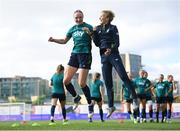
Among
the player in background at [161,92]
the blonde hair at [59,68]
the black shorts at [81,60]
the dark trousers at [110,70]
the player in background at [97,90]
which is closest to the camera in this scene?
the dark trousers at [110,70]

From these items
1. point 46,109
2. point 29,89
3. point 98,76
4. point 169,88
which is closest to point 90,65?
point 98,76

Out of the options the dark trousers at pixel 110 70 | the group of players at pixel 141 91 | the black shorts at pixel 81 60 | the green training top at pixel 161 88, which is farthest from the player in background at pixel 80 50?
the green training top at pixel 161 88

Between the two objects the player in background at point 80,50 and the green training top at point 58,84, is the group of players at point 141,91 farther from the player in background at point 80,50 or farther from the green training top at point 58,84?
the player in background at point 80,50

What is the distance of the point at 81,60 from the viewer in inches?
408

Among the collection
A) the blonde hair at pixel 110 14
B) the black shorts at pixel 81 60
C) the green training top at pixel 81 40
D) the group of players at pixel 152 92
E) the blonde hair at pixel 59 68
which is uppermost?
the blonde hair at pixel 110 14

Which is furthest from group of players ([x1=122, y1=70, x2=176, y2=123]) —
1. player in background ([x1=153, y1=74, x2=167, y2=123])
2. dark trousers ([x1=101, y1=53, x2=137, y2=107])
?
dark trousers ([x1=101, y1=53, x2=137, y2=107])

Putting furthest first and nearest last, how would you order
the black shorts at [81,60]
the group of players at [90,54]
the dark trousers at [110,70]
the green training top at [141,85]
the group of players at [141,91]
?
the green training top at [141,85], the group of players at [141,91], the black shorts at [81,60], the group of players at [90,54], the dark trousers at [110,70]

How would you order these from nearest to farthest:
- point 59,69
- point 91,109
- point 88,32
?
1. point 88,32
2. point 91,109
3. point 59,69

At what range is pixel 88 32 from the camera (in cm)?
1004

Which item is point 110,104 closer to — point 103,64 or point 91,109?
point 103,64

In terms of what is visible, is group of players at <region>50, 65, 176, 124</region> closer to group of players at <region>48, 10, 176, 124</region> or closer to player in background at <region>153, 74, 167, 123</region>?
player in background at <region>153, 74, 167, 123</region>

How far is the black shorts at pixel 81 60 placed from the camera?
408 inches

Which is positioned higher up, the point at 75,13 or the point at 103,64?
the point at 75,13

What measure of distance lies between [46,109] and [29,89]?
114012 millimetres
